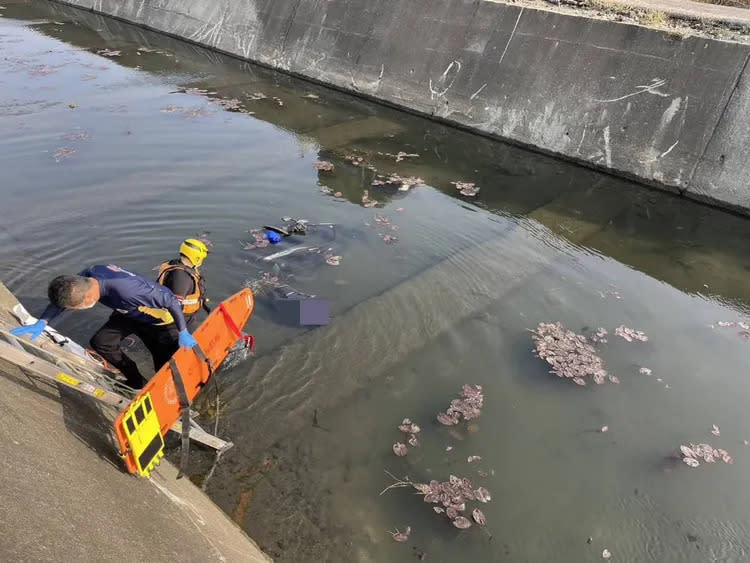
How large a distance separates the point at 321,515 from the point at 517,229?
6.56 metres

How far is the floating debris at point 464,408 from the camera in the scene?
5.67 meters

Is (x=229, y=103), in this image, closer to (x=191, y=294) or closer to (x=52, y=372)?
(x=191, y=294)

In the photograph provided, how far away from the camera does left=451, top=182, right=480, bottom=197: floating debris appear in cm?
1089

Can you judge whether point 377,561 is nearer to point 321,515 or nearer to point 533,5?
point 321,515

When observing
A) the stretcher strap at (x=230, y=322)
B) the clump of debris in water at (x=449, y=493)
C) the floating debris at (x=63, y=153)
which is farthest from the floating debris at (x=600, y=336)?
the floating debris at (x=63, y=153)

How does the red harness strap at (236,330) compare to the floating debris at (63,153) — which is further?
the floating debris at (63,153)

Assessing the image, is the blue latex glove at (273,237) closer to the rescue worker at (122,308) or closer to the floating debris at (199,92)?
the rescue worker at (122,308)

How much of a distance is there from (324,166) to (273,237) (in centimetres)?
362

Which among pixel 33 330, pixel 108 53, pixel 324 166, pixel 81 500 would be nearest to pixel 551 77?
pixel 324 166

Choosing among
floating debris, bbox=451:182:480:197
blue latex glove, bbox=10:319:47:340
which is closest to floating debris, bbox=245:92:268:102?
floating debris, bbox=451:182:480:197

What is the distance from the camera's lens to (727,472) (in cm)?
531

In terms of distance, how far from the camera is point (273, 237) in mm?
8430

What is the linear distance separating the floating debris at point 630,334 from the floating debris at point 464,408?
2382mm

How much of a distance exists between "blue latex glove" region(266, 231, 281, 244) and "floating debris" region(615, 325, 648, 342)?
5295mm
